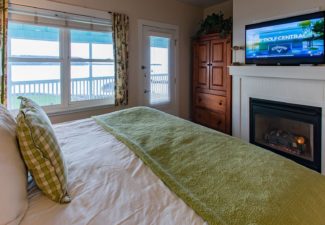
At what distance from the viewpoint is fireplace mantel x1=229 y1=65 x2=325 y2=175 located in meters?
2.58

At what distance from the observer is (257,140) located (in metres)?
3.43

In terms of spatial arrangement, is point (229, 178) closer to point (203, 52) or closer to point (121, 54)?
point (121, 54)

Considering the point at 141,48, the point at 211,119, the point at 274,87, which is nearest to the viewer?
the point at 274,87

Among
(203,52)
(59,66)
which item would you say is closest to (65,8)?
(59,66)

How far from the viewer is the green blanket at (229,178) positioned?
869mm

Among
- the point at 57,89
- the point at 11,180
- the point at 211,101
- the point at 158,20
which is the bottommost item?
the point at 11,180

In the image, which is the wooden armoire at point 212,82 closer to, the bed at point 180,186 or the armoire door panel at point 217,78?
the armoire door panel at point 217,78

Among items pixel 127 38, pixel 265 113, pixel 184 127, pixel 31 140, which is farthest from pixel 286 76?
pixel 31 140

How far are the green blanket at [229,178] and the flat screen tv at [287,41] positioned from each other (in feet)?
5.67

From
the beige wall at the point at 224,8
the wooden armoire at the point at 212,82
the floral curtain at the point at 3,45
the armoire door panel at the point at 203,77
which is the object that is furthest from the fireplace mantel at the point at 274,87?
the floral curtain at the point at 3,45

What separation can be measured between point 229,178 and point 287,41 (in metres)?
2.40

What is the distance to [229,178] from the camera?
1114 mm

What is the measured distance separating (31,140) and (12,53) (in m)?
2.39

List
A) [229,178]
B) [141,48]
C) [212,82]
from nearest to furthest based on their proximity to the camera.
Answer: [229,178]
[141,48]
[212,82]
